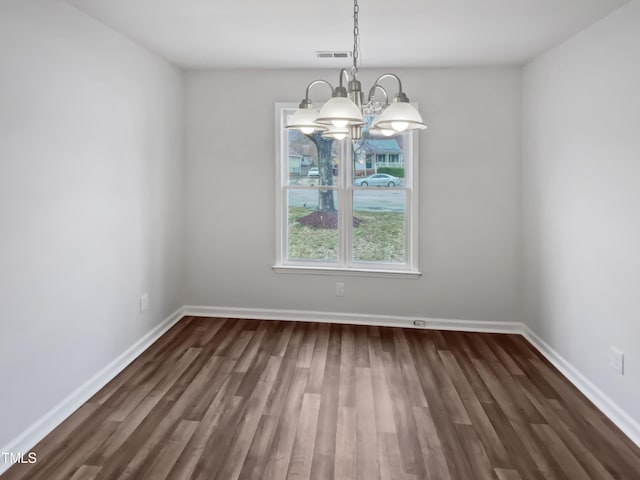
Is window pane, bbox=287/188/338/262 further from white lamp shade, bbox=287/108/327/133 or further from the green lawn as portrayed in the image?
white lamp shade, bbox=287/108/327/133

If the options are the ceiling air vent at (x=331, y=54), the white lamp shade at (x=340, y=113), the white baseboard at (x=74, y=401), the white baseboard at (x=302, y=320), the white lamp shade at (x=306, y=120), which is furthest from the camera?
the ceiling air vent at (x=331, y=54)

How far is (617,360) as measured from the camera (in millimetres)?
2723

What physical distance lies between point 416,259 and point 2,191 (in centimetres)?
335

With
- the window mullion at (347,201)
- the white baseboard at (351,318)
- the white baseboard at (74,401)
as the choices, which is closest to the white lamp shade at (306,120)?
the white baseboard at (74,401)

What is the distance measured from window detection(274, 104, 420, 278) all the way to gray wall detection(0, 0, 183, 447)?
1267 mm

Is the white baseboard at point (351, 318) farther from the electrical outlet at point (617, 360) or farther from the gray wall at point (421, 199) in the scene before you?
the electrical outlet at point (617, 360)

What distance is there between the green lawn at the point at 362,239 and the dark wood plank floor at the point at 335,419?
3.20ft

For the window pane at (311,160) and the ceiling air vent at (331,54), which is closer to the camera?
the ceiling air vent at (331,54)

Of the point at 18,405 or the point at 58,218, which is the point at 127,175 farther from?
the point at 18,405

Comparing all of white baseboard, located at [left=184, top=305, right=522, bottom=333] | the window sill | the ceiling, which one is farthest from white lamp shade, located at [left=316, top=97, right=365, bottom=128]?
white baseboard, located at [left=184, top=305, right=522, bottom=333]

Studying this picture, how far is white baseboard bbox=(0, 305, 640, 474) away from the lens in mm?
2504

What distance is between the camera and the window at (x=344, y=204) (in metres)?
4.39

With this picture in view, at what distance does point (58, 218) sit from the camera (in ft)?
8.65

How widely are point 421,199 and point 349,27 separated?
1817 mm
